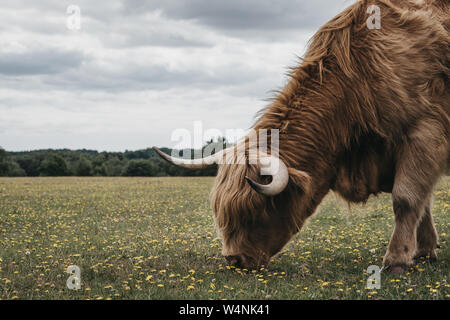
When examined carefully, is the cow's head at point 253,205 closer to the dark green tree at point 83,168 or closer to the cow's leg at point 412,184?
the cow's leg at point 412,184

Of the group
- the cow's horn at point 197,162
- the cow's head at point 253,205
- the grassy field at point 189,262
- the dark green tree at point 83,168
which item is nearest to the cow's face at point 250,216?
the cow's head at point 253,205

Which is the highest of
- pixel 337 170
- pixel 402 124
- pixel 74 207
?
pixel 402 124

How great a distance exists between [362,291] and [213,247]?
3427mm

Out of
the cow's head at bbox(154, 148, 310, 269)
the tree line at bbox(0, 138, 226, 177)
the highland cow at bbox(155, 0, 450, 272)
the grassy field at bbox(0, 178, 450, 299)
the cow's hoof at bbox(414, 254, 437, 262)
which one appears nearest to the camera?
the grassy field at bbox(0, 178, 450, 299)

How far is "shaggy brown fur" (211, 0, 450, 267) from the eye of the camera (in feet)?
18.8

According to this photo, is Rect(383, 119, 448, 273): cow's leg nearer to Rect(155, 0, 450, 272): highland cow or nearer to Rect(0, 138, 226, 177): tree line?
Rect(155, 0, 450, 272): highland cow

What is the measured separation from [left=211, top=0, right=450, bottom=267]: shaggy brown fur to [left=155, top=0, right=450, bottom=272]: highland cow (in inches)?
0.5

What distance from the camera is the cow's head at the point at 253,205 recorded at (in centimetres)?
555

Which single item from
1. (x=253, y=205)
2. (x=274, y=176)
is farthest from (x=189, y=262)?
(x=274, y=176)

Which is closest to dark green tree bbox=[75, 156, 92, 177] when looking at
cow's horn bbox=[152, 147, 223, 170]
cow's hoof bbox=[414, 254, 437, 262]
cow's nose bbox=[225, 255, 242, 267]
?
cow's horn bbox=[152, 147, 223, 170]

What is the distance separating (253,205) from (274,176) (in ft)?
1.66
